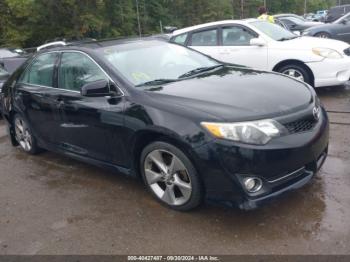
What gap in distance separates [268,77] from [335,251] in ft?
6.26

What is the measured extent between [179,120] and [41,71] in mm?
2538

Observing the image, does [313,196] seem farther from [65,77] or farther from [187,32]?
[187,32]

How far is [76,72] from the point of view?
482 cm

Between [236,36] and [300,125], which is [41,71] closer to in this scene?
[300,125]

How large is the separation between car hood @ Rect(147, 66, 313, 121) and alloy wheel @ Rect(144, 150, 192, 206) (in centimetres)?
49

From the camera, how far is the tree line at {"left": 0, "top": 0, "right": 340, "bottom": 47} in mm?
25969

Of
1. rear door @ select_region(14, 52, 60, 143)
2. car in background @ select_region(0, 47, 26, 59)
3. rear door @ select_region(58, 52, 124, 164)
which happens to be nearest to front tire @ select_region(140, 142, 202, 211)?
rear door @ select_region(58, 52, 124, 164)

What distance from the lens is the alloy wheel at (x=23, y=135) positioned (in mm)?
5938

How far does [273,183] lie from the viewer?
354 cm

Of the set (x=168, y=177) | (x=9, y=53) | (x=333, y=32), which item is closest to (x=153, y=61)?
(x=168, y=177)

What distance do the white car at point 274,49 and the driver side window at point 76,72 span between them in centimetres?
421

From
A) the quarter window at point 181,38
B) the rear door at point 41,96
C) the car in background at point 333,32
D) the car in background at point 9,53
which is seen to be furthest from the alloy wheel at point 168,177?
the car in background at point 9,53

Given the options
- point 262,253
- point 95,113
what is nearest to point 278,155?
point 262,253

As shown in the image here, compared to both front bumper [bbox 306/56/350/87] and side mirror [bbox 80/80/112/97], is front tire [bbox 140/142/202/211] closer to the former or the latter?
side mirror [bbox 80/80/112/97]
